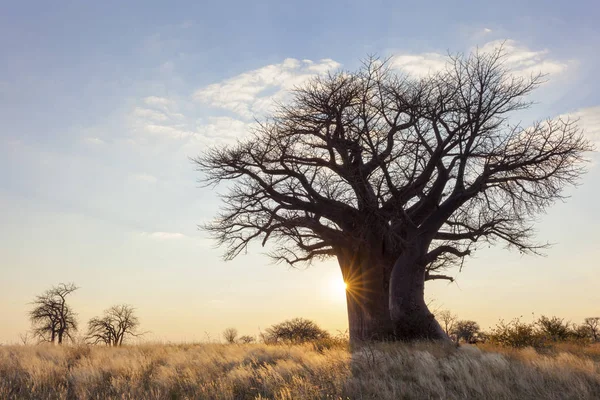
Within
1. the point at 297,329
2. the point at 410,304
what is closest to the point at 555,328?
the point at 410,304

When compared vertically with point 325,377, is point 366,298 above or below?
above

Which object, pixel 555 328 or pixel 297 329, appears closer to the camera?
pixel 555 328

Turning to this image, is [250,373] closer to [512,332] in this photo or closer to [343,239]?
[343,239]

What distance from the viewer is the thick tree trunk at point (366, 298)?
13.8m

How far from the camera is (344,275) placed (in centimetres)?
1503

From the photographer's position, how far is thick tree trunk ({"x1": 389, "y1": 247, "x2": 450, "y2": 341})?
12.7m

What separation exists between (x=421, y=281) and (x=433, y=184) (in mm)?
2490

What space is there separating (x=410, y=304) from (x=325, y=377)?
5.57m

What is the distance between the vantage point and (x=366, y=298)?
557 inches

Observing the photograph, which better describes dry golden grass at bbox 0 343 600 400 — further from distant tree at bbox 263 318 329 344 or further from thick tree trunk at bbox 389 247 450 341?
distant tree at bbox 263 318 329 344

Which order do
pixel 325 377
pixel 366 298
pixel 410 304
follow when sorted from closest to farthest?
pixel 325 377 → pixel 410 304 → pixel 366 298

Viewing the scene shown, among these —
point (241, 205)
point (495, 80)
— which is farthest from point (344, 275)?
point (495, 80)

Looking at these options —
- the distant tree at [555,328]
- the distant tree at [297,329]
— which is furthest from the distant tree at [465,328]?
the distant tree at [555,328]

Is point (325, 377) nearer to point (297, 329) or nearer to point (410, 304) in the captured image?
point (410, 304)
